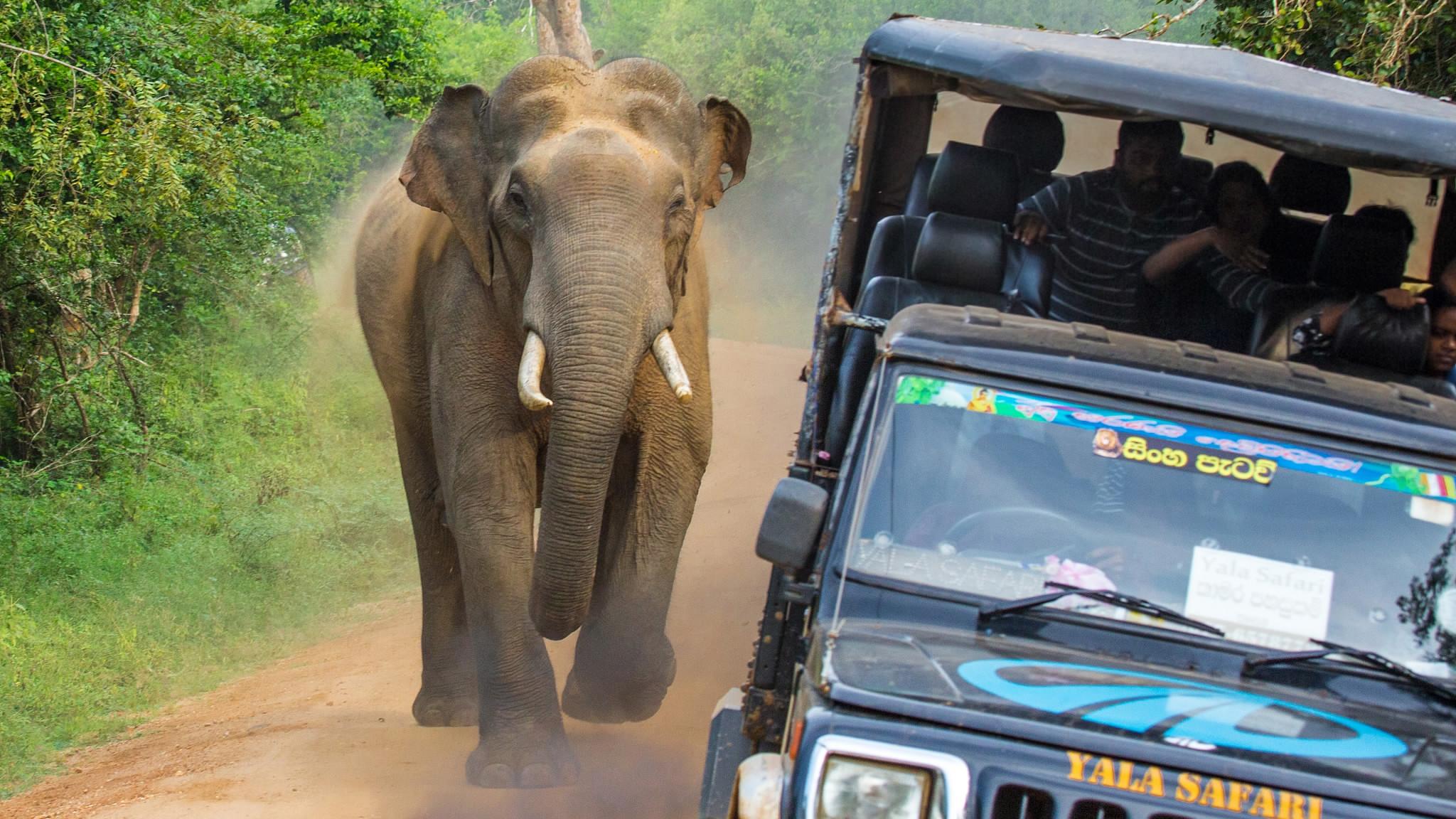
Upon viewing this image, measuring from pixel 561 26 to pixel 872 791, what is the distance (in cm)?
1485

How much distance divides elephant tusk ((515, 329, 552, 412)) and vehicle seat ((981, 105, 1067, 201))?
1.75 meters

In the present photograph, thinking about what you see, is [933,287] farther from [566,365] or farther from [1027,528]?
[1027,528]

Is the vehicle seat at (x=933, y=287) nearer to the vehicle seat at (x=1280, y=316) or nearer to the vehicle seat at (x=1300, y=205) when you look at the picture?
the vehicle seat at (x=1280, y=316)

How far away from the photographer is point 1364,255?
5469mm

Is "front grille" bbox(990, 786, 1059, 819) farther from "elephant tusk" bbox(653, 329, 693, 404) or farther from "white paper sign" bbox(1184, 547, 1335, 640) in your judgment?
"elephant tusk" bbox(653, 329, 693, 404)

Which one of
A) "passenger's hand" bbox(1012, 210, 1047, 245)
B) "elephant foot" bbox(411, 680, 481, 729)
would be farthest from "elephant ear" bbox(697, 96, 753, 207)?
"elephant foot" bbox(411, 680, 481, 729)

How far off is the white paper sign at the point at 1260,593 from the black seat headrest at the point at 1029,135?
2505 mm

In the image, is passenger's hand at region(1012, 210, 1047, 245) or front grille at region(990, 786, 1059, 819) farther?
passenger's hand at region(1012, 210, 1047, 245)

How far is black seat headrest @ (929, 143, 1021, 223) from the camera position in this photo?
5.61 metres

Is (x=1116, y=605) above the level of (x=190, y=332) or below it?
below

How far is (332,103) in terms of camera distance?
16375mm


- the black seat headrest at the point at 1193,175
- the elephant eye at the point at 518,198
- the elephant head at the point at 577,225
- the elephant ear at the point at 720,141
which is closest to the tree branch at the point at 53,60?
the elephant head at the point at 577,225

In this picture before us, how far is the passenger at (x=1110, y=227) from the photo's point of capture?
5.72 m

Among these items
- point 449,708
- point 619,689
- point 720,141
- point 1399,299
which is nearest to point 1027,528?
point 1399,299
